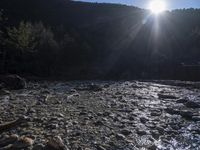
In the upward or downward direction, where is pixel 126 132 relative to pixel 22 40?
downward

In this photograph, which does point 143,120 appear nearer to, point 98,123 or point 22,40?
point 98,123

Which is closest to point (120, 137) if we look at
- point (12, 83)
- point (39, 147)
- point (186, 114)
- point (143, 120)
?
point (39, 147)

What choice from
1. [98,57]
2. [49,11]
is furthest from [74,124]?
[49,11]

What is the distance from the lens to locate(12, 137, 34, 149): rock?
47.4 feet

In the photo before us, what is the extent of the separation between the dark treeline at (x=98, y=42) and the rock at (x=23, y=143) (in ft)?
151

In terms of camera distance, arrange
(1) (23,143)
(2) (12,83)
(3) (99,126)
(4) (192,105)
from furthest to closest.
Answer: (2) (12,83) → (4) (192,105) → (3) (99,126) → (1) (23,143)

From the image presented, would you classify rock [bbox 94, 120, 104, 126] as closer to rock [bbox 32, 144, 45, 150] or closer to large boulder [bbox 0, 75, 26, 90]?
rock [bbox 32, 144, 45, 150]

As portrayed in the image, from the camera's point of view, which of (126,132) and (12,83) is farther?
(12,83)

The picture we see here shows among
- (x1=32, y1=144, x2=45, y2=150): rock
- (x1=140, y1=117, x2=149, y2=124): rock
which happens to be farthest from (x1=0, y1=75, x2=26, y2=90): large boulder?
(x1=32, y1=144, x2=45, y2=150): rock

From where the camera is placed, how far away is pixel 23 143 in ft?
48.4

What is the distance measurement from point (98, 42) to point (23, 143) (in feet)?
258

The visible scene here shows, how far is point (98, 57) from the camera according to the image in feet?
273

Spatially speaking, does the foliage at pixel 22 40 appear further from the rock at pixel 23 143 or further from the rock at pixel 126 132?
the rock at pixel 23 143

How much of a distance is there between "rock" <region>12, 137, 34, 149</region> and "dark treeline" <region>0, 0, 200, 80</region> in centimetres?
4606
